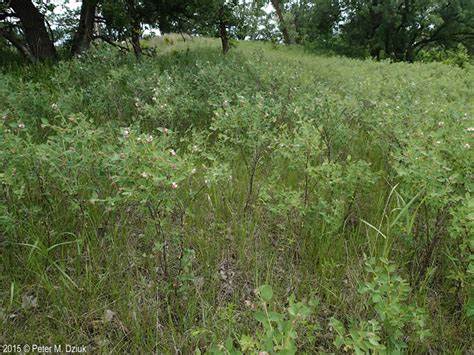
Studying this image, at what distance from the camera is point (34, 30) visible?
6832 millimetres

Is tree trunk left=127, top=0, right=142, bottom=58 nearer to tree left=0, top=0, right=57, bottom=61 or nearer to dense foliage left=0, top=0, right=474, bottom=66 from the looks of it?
dense foliage left=0, top=0, right=474, bottom=66

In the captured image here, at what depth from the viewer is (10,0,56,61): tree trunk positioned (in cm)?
661

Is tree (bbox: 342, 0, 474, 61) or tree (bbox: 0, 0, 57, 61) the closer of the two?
tree (bbox: 0, 0, 57, 61)

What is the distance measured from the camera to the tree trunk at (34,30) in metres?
6.61

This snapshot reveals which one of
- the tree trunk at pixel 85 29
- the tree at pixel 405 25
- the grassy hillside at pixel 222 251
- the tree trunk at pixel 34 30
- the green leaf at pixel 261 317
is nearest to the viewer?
the green leaf at pixel 261 317

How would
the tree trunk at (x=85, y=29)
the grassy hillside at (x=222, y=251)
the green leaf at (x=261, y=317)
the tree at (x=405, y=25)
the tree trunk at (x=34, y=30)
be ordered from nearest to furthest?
the green leaf at (x=261, y=317) → the grassy hillside at (x=222, y=251) → the tree trunk at (x=34, y=30) → the tree trunk at (x=85, y=29) → the tree at (x=405, y=25)

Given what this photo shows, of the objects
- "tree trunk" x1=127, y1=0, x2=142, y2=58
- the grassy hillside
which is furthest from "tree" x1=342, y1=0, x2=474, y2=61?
the grassy hillside

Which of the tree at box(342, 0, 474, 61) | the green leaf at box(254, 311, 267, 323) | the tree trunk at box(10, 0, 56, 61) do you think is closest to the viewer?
the green leaf at box(254, 311, 267, 323)

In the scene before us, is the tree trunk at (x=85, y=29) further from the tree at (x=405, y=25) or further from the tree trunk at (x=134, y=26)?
the tree at (x=405, y=25)

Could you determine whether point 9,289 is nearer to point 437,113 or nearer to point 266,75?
point 437,113

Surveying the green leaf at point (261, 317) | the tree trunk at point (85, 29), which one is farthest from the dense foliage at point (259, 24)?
the green leaf at point (261, 317)

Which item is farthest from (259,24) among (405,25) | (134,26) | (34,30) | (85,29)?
(405,25)

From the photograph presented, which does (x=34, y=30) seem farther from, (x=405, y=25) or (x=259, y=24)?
(x=405, y=25)

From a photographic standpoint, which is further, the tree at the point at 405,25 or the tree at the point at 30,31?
the tree at the point at 405,25
